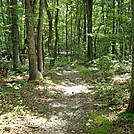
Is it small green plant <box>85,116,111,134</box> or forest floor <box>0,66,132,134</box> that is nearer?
small green plant <box>85,116,111,134</box>

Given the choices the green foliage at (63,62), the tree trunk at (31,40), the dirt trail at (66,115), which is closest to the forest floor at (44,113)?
the dirt trail at (66,115)

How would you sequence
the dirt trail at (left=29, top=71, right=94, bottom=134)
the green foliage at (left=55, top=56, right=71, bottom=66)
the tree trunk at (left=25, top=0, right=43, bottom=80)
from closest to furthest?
the dirt trail at (left=29, top=71, right=94, bottom=134), the tree trunk at (left=25, top=0, right=43, bottom=80), the green foliage at (left=55, top=56, right=71, bottom=66)

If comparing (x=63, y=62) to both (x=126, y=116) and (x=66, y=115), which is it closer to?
(x=66, y=115)

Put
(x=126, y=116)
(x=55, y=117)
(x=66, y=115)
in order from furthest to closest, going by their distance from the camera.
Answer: (x=66, y=115)
(x=55, y=117)
(x=126, y=116)

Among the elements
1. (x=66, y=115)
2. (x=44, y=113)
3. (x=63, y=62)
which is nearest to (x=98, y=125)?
(x=66, y=115)

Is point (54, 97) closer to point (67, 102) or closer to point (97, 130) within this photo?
point (67, 102)

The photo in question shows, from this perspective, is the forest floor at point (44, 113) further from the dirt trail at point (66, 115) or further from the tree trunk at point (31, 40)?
the tree trunk at point (31, 40)

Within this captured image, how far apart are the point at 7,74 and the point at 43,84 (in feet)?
10.7

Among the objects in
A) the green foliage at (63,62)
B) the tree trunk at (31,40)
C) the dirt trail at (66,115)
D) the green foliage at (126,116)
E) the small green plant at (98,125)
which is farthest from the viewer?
the green foliage at (63,62)

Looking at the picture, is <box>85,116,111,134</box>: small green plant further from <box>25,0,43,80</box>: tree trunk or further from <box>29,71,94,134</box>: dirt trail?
<box>25,0,43,80</box>: tree trunk

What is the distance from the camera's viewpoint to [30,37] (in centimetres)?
927

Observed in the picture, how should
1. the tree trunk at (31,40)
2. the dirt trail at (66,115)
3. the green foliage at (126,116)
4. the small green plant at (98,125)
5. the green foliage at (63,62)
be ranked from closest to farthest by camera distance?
1. the small green plant at (98,125)
2. the green foliage at (126,116)
3. the dirt trail at (66,115)
4. the tree trunk at (31,40)
5. the green foliage at (63,62)

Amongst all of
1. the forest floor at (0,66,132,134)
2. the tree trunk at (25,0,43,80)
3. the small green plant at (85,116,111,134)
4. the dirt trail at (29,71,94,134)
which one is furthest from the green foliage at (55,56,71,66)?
the small green plant at (85,116,111,134)

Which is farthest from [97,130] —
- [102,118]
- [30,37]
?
[30,37]
